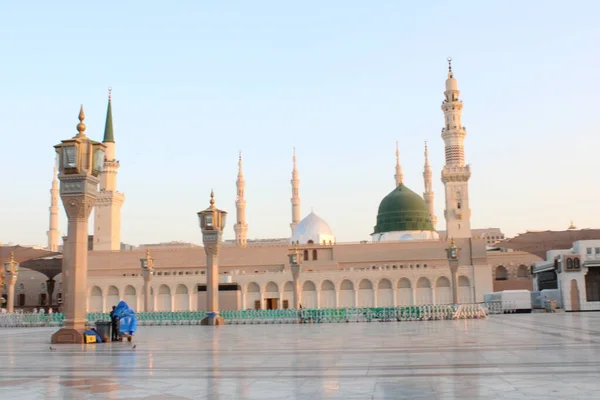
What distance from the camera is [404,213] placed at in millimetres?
70375

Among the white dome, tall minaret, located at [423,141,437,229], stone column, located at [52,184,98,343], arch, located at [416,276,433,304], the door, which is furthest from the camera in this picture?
tall minaret, located at [423,141,437,229]

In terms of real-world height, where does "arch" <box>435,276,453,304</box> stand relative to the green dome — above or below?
below

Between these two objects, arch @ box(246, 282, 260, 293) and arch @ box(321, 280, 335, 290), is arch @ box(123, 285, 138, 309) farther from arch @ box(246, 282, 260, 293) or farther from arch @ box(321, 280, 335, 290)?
arch @ box(321, 280, 335, 290)

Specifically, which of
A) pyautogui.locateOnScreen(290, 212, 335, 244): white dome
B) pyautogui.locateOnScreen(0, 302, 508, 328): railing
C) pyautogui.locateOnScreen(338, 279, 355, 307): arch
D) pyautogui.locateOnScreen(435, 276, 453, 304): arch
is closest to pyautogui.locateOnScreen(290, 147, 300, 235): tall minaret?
pyautogui.locateOnScreen(290, 212, 335, 244): white dome

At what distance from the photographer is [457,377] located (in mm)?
6680

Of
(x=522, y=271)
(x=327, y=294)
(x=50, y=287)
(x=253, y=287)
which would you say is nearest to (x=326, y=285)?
(x=327, y=294)

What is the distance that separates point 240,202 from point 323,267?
52.5 ft

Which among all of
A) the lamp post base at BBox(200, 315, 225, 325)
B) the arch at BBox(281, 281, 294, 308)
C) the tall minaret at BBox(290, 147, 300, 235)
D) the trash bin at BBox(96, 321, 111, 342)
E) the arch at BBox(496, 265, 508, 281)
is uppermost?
the tall minaret at BBox(290, 147, 300, 235)

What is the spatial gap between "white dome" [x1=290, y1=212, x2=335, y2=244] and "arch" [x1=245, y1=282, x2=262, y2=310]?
9.94m

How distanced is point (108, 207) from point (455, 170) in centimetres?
3612

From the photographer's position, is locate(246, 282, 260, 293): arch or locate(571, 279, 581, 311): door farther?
locate(246, 282, 260, 293): arch

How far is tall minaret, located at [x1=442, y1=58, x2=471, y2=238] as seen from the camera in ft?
199

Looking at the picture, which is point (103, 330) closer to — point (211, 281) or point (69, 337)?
point (69, 337)

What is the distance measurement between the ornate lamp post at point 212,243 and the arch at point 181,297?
35.0 metres
